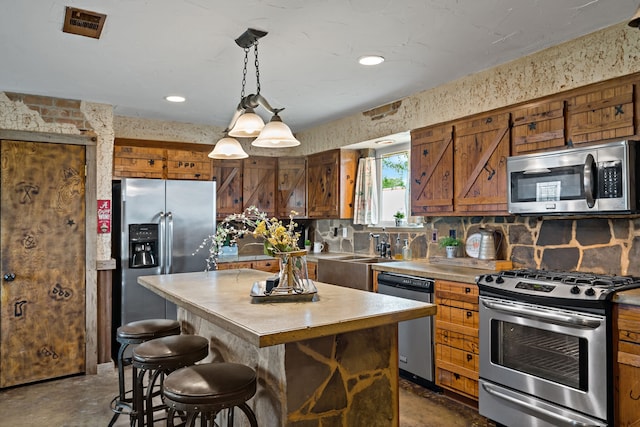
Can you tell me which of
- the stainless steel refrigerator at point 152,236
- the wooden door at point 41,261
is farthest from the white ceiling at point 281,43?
the stainless steel refrigerator at point 152,236

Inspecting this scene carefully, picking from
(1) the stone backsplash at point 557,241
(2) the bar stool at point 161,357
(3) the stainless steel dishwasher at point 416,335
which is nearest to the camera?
(2) the bar stool at point 161,357

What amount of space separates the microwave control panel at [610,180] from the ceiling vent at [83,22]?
9.94ft

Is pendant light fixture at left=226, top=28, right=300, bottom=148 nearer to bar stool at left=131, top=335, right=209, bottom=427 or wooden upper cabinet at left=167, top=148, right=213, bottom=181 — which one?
bar stool at left=131, top=335, right=209, bottom=427

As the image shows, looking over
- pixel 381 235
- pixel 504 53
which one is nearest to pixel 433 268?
pixel 381 235

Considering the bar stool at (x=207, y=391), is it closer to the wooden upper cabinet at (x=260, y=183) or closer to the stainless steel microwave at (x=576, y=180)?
the stainless steel microwave at (x=576, y=180)

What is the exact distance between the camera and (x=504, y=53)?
3098 mm

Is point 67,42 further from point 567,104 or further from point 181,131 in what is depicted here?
point 567,104

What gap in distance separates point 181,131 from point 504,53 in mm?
3662

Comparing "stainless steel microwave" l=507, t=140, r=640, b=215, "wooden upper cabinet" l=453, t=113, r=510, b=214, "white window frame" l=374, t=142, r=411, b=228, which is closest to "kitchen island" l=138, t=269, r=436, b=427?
"stainless steel microwave" l=507, t=140, r=640, b=215

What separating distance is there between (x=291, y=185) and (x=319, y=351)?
12.6 ft

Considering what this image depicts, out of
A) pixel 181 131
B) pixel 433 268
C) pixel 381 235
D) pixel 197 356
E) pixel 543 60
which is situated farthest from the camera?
pixel 181 131

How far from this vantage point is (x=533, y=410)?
2.68 m

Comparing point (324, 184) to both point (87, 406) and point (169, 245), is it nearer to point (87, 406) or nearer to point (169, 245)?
point (169, 245)

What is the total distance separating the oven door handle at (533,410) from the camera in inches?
97.5
